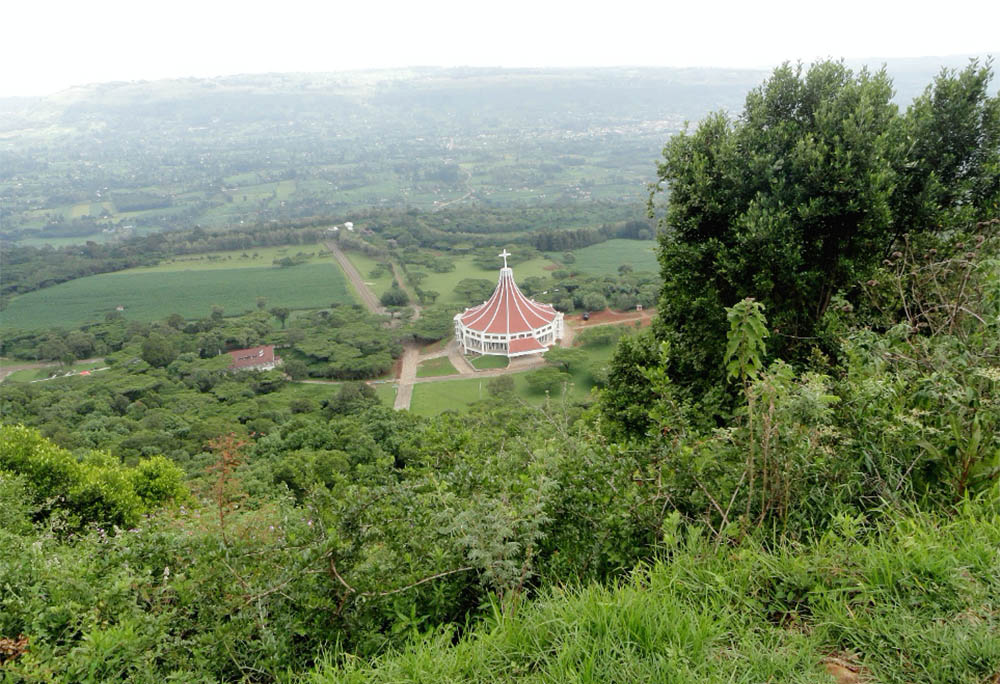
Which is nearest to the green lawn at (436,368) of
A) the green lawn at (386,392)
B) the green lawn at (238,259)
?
the green lawn at (386,392)

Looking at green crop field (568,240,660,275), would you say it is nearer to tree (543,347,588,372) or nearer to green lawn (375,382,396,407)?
tree (543,347,588,372)

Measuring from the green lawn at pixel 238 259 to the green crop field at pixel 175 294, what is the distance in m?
1.15

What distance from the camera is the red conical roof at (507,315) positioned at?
27.8 m

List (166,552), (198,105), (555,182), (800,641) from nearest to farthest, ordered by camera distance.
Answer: (800,641) < (166,552) < (555,182) < (198,105)

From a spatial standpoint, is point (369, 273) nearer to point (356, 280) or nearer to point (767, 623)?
point (356, 280)

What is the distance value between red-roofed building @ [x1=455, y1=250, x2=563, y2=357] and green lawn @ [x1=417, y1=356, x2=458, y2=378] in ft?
4.72

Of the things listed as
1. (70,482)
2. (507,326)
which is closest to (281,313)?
(507,326)

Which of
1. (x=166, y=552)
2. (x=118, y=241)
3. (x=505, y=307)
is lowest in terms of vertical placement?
(x=118, y=241)

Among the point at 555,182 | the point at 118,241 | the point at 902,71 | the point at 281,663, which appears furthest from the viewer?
the point at 902,71

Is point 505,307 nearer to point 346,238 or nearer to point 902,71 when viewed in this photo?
point 346,238

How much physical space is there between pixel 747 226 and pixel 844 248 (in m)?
1.20

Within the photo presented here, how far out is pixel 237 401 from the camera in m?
23.9

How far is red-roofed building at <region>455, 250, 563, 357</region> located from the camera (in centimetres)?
2775

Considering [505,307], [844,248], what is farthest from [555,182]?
[844,248]
